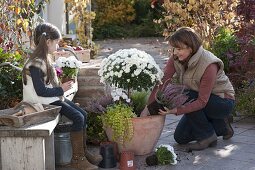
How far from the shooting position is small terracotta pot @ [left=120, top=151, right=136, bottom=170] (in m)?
4.61

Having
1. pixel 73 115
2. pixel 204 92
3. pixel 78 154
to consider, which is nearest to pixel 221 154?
pixel 204 92

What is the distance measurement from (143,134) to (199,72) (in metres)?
0.81

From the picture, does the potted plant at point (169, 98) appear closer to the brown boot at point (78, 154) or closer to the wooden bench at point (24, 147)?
the brown boot at point (78, 154)

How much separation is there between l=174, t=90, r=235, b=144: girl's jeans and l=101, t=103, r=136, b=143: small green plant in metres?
0.70

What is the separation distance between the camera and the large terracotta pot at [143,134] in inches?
194

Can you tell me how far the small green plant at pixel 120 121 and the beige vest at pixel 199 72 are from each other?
2.38 feet

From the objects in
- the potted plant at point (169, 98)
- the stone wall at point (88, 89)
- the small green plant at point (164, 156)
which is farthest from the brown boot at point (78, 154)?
the stone wall at point (88, 89)

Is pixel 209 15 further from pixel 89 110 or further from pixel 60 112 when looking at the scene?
pixel 60 112

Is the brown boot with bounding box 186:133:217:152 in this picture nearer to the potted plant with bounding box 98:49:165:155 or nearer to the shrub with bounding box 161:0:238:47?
the potted plant with bounding box 98:49:165:155

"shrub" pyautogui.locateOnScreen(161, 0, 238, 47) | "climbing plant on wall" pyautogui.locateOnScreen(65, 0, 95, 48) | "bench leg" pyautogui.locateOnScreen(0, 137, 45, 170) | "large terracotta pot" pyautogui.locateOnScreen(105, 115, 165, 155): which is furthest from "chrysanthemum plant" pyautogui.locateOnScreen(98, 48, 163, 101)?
"climbing plant on wall" pyautogui.locateOnScreen(65, 0, 95, 48)

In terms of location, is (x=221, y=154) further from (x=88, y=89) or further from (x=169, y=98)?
(x=88, y=89)

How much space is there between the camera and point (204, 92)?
506 cm

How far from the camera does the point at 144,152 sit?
5086mm

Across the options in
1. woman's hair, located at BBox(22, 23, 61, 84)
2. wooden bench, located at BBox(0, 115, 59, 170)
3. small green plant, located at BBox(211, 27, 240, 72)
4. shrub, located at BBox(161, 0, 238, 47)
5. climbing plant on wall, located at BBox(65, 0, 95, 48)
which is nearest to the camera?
wooden bench, located at BBox(0, 115, 59, 170)
